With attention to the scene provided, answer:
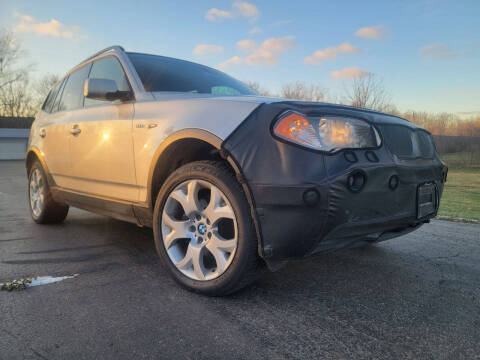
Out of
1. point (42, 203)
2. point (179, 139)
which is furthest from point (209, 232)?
point (42, 203)

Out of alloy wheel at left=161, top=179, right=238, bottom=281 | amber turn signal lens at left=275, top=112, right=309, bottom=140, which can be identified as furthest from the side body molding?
amber turn signal lens at left=275, top=112, right=309, bottom=140

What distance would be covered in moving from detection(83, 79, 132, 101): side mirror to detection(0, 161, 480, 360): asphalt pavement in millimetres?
1372

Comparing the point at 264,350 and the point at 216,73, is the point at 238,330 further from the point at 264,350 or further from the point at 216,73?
the point at 216,73

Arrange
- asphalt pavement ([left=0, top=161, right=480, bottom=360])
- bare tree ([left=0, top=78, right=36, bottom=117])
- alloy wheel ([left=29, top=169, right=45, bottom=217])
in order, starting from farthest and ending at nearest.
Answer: bare tree ([left=0, top=78, right=36, bottom=117]) → alloy wheel ([left=29, top=169, right=45, bottom=217]) → asphalt pavement ([left=0, top=161, right=480, bottom=360])

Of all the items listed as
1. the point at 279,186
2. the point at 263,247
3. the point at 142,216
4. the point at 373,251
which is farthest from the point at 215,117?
the point at 373,251

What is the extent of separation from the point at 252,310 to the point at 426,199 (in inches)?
55.8

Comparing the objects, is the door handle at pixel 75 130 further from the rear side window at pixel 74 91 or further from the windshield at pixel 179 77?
the windshield at pixel 179 77

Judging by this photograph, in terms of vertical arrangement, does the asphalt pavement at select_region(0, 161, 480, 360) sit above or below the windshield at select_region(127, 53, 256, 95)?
below

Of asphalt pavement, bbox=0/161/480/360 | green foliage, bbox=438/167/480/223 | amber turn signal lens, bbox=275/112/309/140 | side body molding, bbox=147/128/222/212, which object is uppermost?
amber turn signal lens, bbox=275/112/309/140

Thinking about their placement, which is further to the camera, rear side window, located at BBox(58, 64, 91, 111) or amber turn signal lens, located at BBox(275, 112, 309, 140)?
rear side window, located at BBox(58, 64, 91, 111)

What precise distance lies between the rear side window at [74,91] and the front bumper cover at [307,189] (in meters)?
2.64

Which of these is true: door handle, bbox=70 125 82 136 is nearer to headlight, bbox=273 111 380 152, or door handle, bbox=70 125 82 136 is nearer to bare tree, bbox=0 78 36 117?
headlight, bbox=273 111 380 152

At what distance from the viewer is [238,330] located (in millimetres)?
1840

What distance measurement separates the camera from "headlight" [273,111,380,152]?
6.42ft
